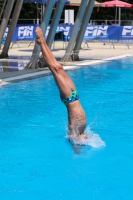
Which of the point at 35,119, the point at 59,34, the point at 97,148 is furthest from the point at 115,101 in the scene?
the point at 59,34

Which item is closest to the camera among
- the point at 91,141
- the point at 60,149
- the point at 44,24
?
the point at 60,149

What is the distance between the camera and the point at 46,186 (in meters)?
5.33

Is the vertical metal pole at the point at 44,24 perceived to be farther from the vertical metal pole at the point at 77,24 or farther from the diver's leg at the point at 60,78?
the diver's leg at the point at 60,78

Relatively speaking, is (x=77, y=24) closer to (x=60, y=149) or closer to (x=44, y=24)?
(x=44, y=24)

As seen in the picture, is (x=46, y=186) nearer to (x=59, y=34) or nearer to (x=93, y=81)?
(x=93, y=81)

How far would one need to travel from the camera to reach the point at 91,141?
7070mm

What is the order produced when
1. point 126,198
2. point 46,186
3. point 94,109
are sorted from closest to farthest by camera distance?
point 126,198 < point 46,186 < point 94,109

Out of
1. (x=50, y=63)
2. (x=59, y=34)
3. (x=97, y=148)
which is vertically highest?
(x=50, y=63)

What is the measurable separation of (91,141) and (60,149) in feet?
1.83

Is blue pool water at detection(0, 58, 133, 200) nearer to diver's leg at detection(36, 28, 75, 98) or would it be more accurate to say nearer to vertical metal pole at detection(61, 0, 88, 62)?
diver's leg at detection(36, 28, 75, 98)

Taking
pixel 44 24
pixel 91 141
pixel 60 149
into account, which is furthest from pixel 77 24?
pixel 60 149

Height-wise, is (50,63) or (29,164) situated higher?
(50,63)

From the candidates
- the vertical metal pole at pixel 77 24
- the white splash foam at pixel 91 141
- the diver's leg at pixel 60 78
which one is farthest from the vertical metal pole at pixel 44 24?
the diver's leg at pixel 60 78

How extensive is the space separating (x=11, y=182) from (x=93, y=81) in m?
8.31
